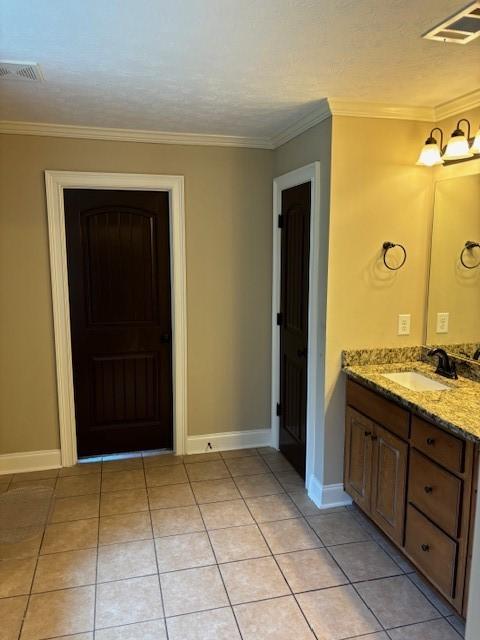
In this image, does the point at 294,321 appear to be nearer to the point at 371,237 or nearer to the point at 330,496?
the point at 371,237

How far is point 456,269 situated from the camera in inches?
110

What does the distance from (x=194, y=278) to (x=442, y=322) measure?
1.74m

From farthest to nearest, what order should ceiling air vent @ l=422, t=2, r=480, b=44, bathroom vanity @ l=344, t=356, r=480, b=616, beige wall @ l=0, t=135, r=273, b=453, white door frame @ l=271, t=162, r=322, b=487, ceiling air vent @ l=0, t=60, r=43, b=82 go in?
beige wall @ l=0, t=135, r=273, b=453 < white door frame @ l=271, t=162, r=322, b=487 < ceiling air vent @ l=0, t=60, r=43, b=82 < bathroom vanity @ l=344, t=356, r=480, b=616 < ceiling air vent @ l=422, t=2, r=480, b=44

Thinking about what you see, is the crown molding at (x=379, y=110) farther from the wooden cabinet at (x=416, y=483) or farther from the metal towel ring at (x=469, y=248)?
the wooden cabinet at (x=416, y=483)

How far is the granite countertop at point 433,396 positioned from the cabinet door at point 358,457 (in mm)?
238


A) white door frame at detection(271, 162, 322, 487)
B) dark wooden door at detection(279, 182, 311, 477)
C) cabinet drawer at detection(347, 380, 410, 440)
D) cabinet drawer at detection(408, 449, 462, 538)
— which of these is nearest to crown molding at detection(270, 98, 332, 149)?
white door frame at detection(271, 162, 322, 487)

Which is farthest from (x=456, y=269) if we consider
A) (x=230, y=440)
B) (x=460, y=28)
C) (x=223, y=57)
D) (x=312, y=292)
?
(x=230, y=440)

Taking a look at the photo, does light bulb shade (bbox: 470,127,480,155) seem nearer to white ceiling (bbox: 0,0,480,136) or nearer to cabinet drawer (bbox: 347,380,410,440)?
white ceiling (bbox: 0,0,480,136)

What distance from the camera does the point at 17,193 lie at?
10.6 ft

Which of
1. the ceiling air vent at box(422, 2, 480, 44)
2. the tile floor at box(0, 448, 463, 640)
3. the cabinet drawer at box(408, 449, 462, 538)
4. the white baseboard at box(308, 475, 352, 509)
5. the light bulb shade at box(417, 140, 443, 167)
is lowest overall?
the tile floor at box(0, 448, 463, 640)

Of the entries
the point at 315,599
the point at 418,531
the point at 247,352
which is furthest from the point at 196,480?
the point at 418,531

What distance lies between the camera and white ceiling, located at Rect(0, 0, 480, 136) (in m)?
1.64

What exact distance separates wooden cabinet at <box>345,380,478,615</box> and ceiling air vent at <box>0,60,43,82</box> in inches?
89.3

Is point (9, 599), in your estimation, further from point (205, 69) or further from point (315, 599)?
point (205, 69)
